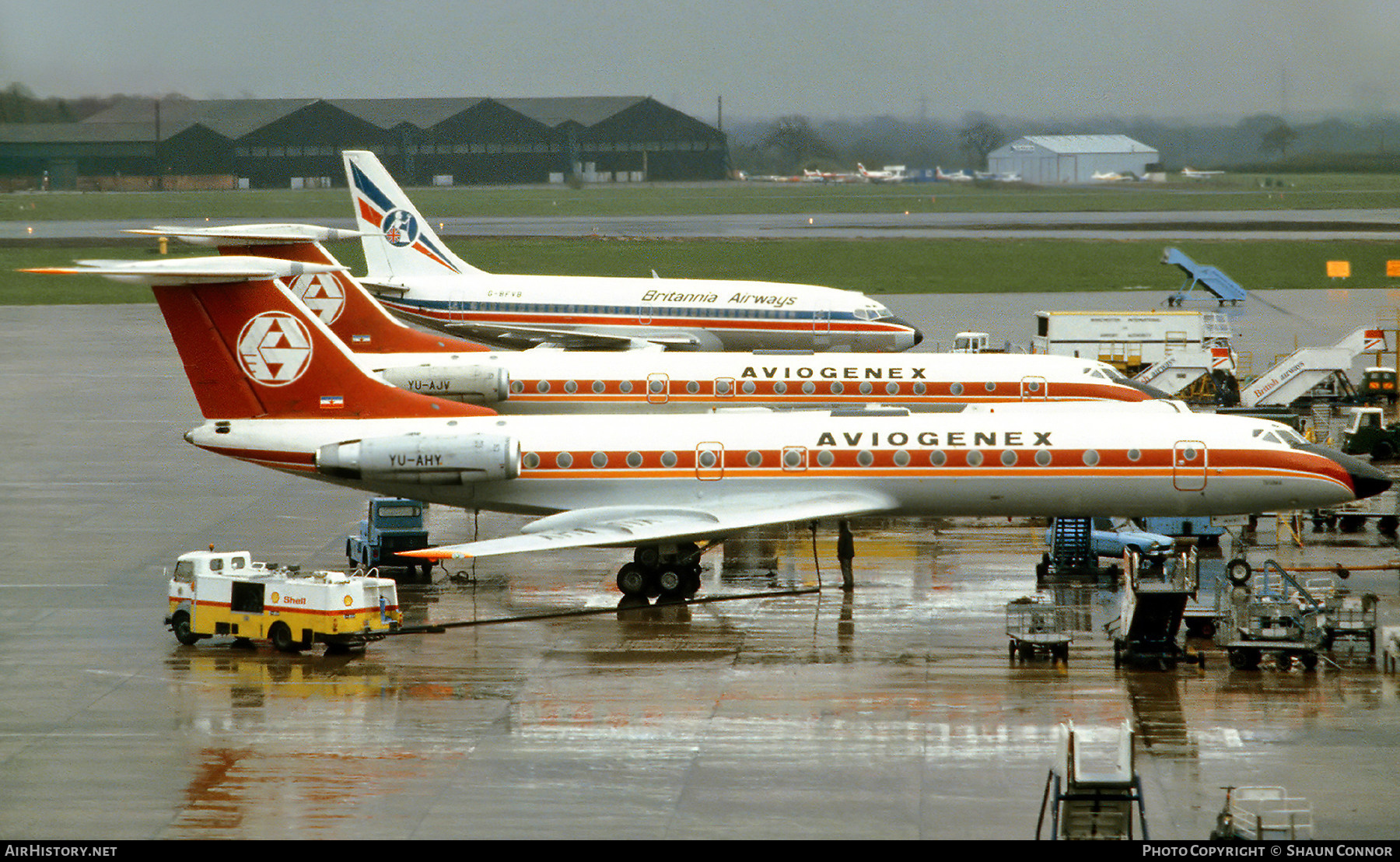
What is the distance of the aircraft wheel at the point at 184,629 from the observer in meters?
26.8

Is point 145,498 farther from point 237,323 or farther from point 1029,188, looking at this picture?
point 1029,188

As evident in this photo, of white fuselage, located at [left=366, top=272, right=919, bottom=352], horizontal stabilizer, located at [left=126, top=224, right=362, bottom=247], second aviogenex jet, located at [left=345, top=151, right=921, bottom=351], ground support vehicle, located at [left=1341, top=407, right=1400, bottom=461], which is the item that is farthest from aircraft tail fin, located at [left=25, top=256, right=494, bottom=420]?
ground support vehicle, located at [left=1341, top=407, right=1400, bottom=461]

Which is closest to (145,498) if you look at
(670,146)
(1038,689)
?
(1038,689)

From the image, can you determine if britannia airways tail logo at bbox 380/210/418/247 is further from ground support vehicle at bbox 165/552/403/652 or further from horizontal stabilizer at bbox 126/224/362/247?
ground support vehicle at bbox 165/552/403/652

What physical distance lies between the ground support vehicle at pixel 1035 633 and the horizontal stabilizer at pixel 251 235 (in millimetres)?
17690

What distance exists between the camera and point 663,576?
29562 mm

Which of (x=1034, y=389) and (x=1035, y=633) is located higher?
(x=1034, y=389)

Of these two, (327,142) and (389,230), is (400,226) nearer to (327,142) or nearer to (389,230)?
(389,230)

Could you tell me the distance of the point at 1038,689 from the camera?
79.5ft

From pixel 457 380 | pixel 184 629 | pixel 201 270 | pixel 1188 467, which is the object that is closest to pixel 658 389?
pixel 457 380

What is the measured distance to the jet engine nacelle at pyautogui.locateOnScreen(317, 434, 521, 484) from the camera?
2964 centimetres

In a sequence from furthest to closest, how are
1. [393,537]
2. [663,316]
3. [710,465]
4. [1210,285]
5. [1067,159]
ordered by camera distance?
[1067,159] → [1210,285] → [663,316] → [393,537] → [710,465]

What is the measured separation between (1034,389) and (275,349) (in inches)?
764

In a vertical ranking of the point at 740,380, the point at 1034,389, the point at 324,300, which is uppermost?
the point at 324,300
